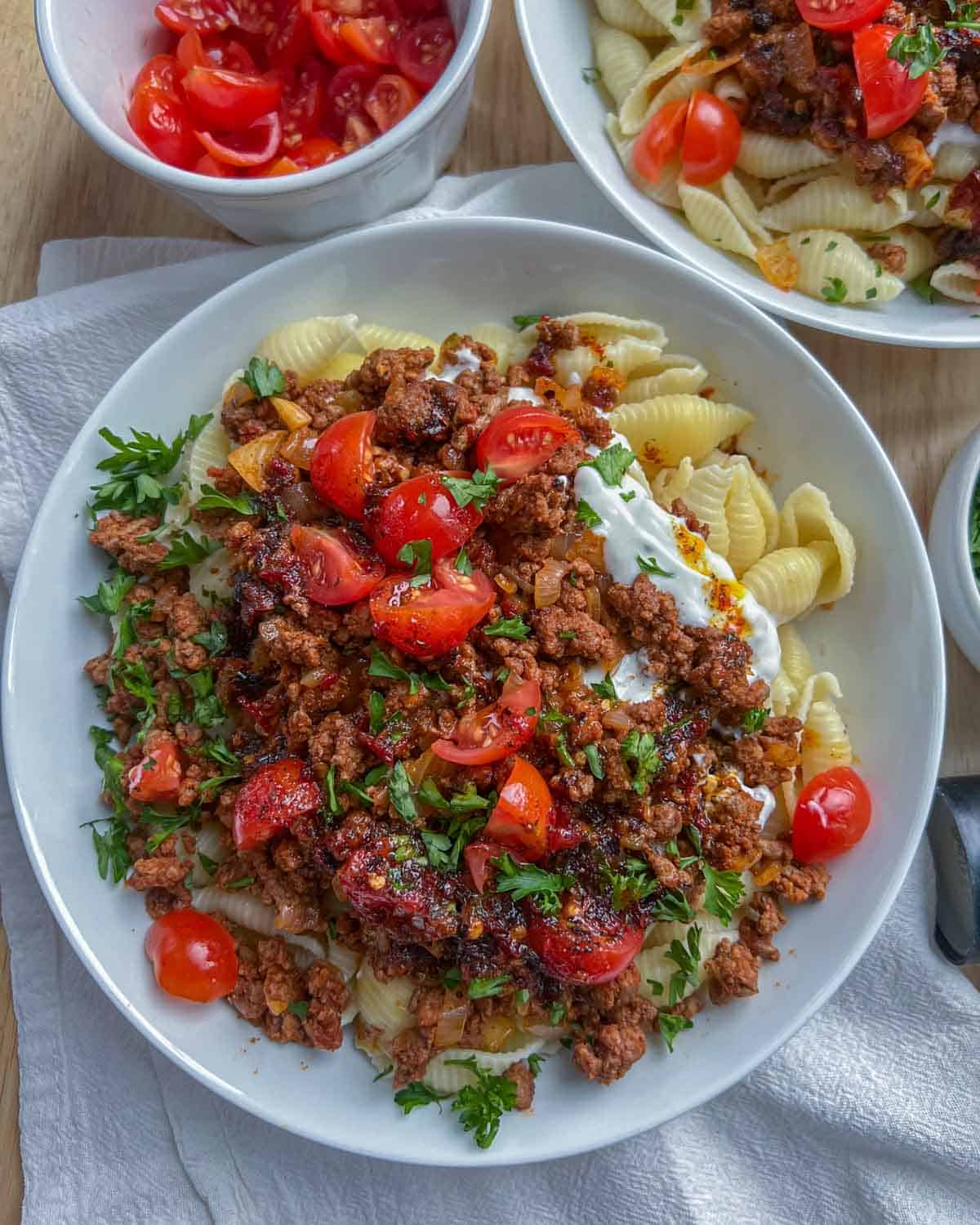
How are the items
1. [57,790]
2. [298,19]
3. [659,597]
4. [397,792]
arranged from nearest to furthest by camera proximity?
[397,792], [659,597], [57,790], [298,19]

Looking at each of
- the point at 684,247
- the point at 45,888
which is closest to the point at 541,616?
the point at 684,247

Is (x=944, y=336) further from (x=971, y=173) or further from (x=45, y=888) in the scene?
(x=45, y=888)

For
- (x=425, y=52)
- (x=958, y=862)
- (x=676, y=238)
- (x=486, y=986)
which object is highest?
(x=425, y=52)

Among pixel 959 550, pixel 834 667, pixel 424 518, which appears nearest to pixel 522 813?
pixel 424 518

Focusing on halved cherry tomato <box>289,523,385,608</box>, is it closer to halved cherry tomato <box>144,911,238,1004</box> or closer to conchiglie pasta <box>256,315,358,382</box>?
conchiglie pasta <box>256,315,358,382</box>

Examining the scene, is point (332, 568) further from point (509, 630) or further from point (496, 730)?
point (496, 730)

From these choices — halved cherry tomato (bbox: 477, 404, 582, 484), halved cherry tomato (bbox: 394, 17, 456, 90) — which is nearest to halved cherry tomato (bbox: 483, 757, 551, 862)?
halved cherry tomato (bbox: 477, 404, 582, 484)
